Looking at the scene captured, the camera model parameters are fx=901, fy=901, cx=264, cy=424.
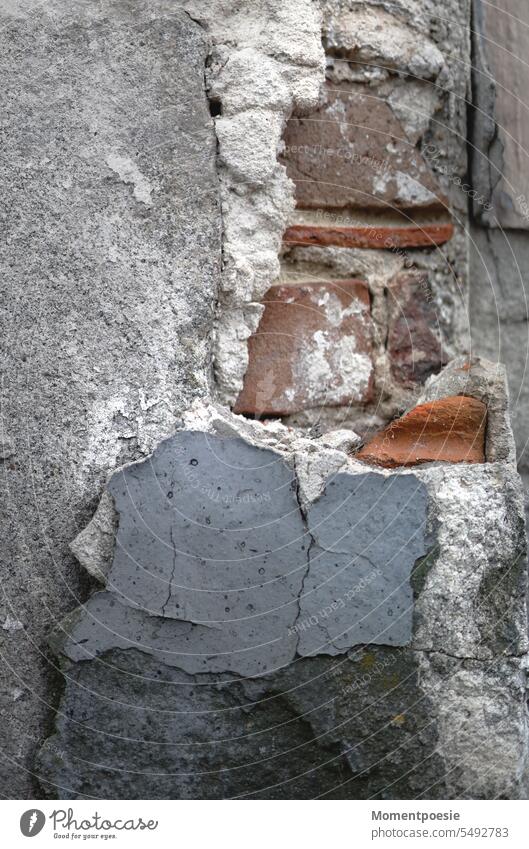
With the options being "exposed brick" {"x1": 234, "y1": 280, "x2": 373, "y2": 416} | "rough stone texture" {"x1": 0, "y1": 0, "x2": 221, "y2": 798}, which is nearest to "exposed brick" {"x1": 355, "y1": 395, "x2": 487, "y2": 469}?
"exposed brick" {"x1": 234, "y1": 280, "x2": 373, "y2": 416}

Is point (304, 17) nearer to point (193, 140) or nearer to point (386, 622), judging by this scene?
point (193, 140)

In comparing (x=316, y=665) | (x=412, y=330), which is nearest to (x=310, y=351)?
(x=412, y=330)

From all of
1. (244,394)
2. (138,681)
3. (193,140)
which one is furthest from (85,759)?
(193,140)

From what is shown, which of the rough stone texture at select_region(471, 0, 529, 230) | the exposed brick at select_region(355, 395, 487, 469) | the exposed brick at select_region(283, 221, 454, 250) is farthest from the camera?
the rough stone texture at select_region(471, 0, 529, 230)

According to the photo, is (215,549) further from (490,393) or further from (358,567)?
(490,393)

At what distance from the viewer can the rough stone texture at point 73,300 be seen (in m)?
0.97

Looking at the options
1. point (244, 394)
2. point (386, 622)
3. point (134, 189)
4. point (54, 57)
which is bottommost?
point (386, 622)

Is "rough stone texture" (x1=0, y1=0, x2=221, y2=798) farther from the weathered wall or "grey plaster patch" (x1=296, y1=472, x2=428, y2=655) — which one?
the weathered wall

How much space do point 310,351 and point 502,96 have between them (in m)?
0.46

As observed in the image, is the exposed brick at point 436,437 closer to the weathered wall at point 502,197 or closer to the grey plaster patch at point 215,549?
the grey plaster patch at point 215,549

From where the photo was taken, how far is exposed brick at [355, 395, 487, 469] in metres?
1.03

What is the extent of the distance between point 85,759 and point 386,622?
0.35 meters

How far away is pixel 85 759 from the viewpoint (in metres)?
0.95

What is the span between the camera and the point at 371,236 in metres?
1.17
